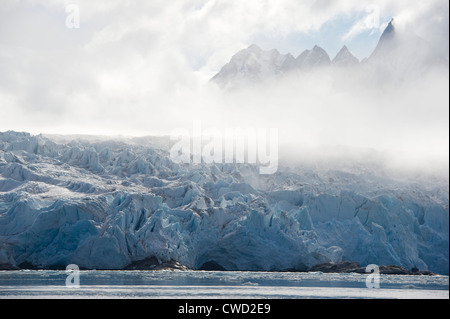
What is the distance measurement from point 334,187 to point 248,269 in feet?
60.3

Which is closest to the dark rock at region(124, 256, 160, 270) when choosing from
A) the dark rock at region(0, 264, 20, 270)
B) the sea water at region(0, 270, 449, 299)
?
A: the sea water at region(0, 270, 449, 299)

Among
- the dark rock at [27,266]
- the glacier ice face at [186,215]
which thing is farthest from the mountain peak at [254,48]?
the dark rock at [27,266]

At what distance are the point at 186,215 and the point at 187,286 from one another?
608 inches

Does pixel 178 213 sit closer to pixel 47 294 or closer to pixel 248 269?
pixel 248 269

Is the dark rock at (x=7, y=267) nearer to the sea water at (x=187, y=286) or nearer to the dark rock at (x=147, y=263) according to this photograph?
the sea water at (x=187, y=286)

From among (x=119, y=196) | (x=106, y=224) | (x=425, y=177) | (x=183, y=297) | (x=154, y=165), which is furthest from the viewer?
(x=425, y=177)

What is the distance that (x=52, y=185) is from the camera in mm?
55531

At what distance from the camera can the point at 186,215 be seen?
170 feet

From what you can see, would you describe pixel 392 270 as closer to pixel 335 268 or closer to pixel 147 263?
pixel 335 268

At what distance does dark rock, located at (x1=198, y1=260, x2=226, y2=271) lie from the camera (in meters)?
53.6

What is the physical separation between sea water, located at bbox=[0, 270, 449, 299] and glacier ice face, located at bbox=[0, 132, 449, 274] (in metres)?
2.40

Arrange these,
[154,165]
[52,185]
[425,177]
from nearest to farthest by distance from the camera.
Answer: [52,185], [154,165], [425,177]

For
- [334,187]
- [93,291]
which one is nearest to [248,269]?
[334,187]

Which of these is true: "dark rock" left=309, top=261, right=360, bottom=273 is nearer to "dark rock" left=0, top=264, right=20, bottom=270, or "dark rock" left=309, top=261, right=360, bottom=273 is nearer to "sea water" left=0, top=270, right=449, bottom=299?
"sea water" left=0, top=270, right=449, bottom=299
